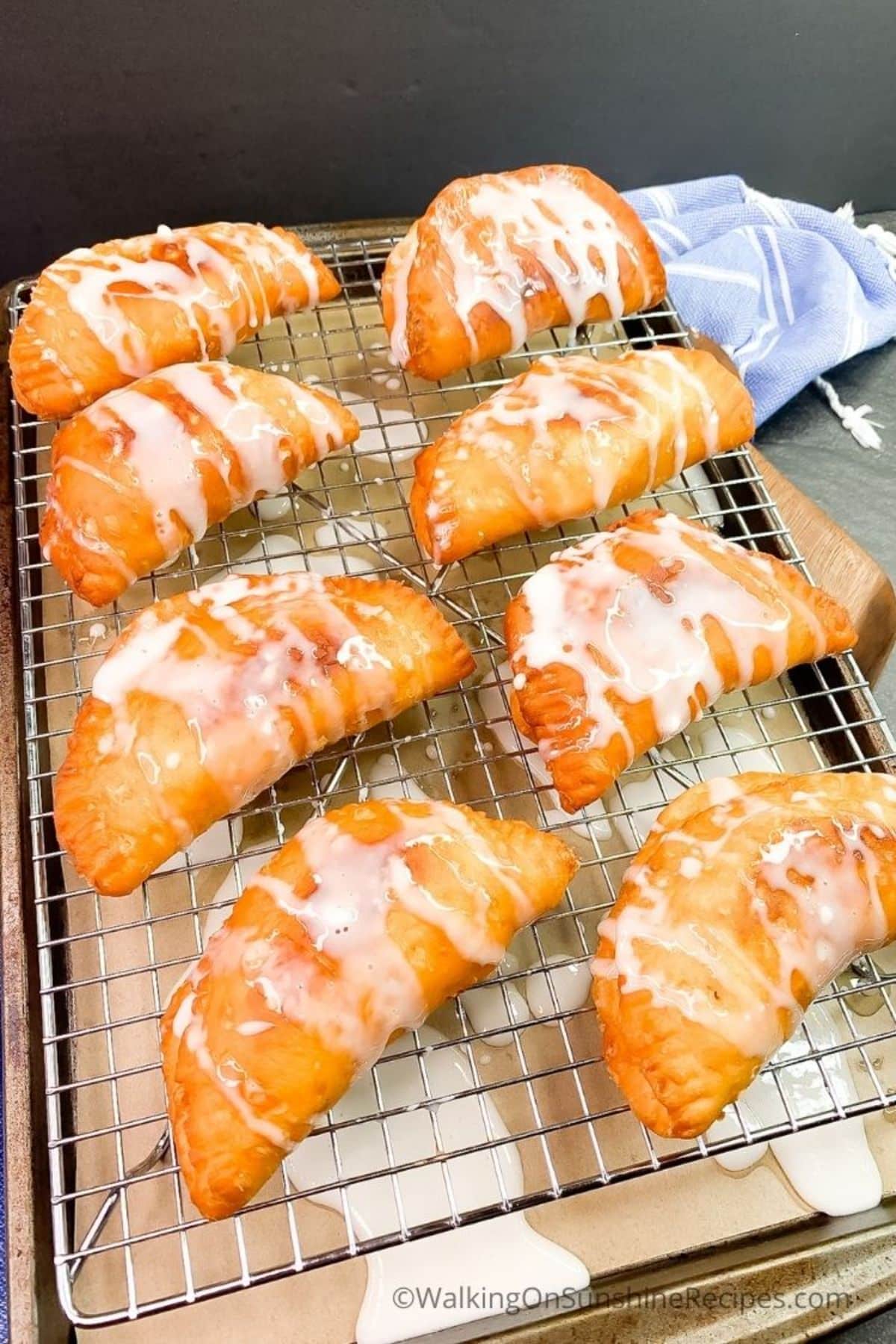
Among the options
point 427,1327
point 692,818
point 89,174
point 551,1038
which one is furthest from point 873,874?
point 89,174

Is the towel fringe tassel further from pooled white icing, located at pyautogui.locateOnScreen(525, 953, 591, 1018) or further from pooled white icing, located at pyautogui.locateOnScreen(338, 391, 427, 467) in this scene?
pooled white icing, located at pyautogui.locateOnScreen(525, 953, 591, 1018)

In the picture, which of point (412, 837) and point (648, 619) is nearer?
point (412, 837)

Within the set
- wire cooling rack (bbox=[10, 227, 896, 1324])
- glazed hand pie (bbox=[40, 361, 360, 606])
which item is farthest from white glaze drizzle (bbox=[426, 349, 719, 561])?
glazed hand pie (bbox=[40, 361, 360, 606])

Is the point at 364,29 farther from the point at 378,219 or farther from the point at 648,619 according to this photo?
the point at 648,619

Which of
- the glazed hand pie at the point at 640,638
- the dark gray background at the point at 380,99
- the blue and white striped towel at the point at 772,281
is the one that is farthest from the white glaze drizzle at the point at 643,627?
Answer: the dark gray background at the point at 380,99

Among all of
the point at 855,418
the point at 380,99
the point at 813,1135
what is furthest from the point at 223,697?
the point at 855,418

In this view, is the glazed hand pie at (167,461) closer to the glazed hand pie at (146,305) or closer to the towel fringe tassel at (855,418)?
the glazed hand pie at (146,305)
